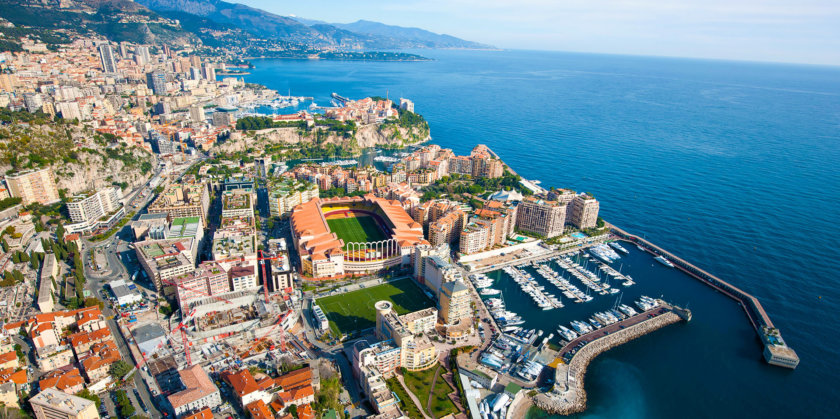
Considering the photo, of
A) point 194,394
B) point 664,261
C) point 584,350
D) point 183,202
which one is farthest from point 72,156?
point 664,261

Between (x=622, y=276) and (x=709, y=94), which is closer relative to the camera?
(x=622, y=276)

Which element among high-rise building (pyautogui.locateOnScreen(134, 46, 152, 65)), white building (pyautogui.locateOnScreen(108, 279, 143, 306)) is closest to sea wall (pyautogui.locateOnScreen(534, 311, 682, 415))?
white building (pyautogui.locateOnScreen(108, 279, 143, 306))

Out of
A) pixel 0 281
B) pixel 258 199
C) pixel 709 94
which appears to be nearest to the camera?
pixel 0 281

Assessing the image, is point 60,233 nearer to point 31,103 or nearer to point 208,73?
point 31,103

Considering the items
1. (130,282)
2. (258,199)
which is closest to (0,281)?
(130,282)

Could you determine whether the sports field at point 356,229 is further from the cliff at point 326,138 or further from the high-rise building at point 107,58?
the high-rise building at point 107,58

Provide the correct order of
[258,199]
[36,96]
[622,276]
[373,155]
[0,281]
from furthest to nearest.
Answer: [373,155] < [36,96] < [258,199] < [622,276] < [0,281]

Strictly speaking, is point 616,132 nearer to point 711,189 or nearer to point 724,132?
point 724,132

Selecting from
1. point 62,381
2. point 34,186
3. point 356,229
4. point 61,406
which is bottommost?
point 356,229
